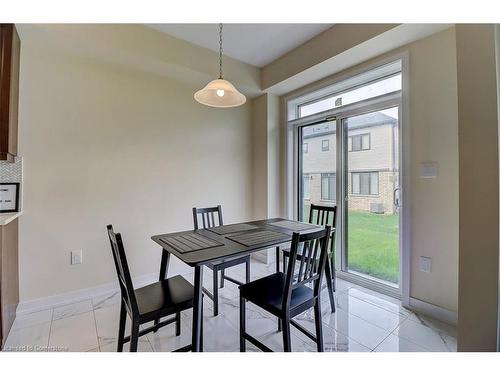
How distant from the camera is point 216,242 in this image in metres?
1.70

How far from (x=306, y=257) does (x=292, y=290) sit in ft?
0.83

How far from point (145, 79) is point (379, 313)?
3.41 meters

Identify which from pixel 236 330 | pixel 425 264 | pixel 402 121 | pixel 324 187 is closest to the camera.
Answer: pixel 236 330

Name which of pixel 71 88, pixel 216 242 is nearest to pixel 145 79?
pixel 71 88

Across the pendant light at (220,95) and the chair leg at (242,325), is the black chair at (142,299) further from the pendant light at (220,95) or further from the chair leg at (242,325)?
the pendant light at (220,95)

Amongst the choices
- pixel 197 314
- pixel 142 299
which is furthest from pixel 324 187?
pixel 142 299

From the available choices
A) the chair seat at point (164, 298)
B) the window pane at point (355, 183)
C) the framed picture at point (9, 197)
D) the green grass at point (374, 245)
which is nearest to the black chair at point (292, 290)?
the chair seat at point (164, 298)

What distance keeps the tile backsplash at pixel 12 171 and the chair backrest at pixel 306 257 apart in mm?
2402

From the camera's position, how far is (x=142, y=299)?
145 centimetres

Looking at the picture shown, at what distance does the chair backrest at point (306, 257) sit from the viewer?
1.33 m

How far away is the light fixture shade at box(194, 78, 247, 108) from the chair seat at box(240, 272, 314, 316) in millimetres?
1445

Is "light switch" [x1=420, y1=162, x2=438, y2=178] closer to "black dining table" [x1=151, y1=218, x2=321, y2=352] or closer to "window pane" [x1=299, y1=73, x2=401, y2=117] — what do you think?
"window pane" [x1=299, y1=73, x2=401, y2=117]

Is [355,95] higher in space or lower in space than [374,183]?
higher

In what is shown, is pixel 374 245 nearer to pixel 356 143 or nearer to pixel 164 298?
pixel 356 143
